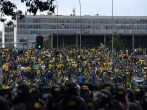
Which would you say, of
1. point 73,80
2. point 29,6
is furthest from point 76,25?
point 29,6

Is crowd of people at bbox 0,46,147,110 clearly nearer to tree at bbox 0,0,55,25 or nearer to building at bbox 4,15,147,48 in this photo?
tree at bbox 0,0,55,25

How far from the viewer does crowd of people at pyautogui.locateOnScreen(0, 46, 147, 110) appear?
10.3 metres

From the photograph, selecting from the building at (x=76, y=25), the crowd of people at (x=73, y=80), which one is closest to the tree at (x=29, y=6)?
the crowd of people at (x=73, y=80)

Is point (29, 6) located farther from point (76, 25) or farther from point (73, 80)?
point (76, 25)

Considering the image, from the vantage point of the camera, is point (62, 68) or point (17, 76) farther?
point (62, 68)

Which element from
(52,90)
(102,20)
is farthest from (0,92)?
(102,20)

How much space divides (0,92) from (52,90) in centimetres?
175

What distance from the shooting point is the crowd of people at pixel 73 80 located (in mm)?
10336

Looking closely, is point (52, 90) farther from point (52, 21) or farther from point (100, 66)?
point (52, 21)

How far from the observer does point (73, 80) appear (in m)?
29.8

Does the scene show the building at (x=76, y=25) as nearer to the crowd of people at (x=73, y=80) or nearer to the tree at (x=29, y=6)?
the crowd of people at (x=73, y=80)

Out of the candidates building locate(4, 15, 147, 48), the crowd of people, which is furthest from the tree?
building locate(4, 15, 147, 48)

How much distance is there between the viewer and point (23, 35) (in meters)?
160

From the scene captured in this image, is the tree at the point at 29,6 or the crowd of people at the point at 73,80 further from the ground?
the tree at the point at 29,6
